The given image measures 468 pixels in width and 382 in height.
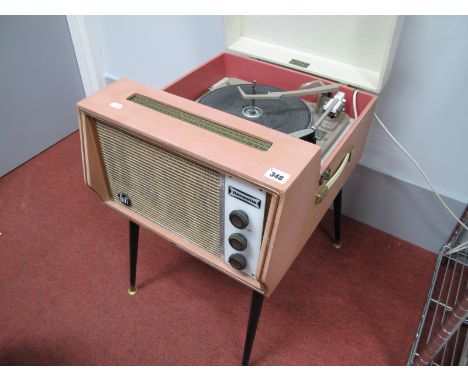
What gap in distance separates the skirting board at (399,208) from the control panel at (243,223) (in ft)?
2.58

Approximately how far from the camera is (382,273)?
142 centimetres

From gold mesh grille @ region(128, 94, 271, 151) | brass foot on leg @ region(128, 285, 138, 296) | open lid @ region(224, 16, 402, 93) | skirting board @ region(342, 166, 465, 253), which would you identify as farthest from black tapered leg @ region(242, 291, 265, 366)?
skirting board @ region(342, 166, 465, 253)

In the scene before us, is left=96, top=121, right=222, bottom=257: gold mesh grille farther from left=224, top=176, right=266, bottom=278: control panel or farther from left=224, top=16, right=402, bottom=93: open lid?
left=224, top=16, right=402, bottom=93: open lid

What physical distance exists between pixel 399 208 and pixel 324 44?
688 mm

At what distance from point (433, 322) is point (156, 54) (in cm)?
145

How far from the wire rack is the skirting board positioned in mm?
49

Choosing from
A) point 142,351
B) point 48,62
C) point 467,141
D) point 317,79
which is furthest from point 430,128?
point 48,62

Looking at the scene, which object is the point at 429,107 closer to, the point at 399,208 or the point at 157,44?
the point at 399,208

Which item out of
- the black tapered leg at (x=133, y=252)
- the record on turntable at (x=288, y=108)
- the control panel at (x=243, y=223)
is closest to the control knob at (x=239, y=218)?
the control panel at (x=243, y=223)

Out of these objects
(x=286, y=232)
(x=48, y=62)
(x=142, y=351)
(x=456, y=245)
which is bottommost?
(x=142, y=351)

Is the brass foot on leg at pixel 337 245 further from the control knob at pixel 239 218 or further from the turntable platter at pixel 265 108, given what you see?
the control knob at pixel 239 218

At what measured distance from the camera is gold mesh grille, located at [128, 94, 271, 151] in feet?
2.35

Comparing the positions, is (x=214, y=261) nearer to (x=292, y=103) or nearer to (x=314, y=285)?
(x=292, y=103)

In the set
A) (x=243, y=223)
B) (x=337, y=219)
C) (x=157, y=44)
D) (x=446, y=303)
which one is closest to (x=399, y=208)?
(x=337, y=219)
